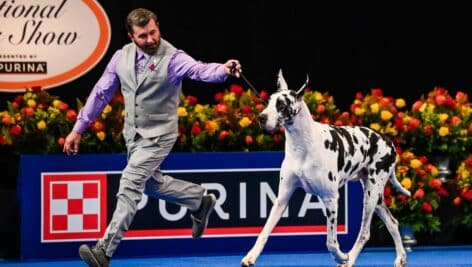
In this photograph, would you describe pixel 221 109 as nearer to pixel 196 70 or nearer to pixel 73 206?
pixel 73 206

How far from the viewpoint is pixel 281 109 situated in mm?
8008

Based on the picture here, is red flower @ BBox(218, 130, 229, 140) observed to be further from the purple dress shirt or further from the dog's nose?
the dog's nose

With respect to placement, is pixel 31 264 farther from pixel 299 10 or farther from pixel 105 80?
pixel 299 10

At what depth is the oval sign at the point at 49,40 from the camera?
11.0 meters

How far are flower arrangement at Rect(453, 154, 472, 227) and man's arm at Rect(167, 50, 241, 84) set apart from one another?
3131 mm

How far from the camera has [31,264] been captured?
9.23 meters

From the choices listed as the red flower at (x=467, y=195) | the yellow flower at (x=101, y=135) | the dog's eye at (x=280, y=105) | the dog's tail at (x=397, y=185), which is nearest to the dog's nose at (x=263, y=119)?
the dog's eye at (x=280, y=105)

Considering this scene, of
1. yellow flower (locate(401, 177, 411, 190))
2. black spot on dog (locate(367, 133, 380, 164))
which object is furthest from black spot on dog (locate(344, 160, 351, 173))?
yellow flower (locate(401, 177, 411, 190))

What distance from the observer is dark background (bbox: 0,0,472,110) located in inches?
440

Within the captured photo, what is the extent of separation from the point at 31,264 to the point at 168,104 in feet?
6.22

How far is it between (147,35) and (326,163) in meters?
1.46

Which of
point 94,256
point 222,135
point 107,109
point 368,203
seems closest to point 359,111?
point 222,135

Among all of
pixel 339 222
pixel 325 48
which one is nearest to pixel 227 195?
pixel 339 222

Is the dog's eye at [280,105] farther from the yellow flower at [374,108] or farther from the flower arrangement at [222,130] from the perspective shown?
the yellow flower at [374,108]
